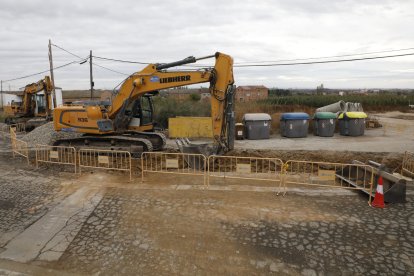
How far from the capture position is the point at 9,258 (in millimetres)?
5145

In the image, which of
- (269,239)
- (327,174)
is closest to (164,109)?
(327,174)

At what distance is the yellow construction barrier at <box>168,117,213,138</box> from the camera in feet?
57.9

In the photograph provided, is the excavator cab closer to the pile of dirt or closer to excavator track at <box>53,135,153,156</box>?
excavator track at <box>53,135,153,156</box>

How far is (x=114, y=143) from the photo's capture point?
487 inches

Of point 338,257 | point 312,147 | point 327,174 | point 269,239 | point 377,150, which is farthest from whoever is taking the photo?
point 312,147

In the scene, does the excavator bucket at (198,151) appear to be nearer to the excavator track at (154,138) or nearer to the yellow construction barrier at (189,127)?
the excavator track at (154,138)

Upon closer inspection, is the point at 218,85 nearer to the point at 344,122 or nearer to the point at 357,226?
the point at 357,226

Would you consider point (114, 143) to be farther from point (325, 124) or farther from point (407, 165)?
point (325, 124)

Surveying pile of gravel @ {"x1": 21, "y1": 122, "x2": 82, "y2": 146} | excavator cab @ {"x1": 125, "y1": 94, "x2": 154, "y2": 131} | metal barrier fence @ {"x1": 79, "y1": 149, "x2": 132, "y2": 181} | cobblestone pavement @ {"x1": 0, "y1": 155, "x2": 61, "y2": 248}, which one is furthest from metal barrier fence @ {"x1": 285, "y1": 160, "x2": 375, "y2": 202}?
pile of gravel @ {"x1": 21, "y1": 122, "x2": 82, "y2": 146}

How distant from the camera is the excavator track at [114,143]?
39.3 feet

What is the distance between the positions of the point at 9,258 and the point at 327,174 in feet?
21.9

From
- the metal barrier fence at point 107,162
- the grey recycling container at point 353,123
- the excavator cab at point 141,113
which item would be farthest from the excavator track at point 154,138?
the grey recycling container at point 353,123

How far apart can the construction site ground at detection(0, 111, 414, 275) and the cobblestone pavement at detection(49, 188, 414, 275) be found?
0.06 ft

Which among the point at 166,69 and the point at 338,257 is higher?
the point at 166,69
